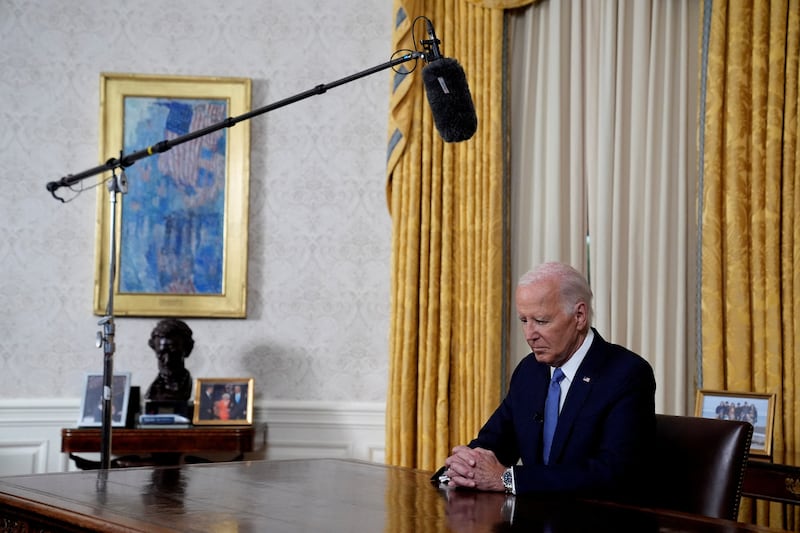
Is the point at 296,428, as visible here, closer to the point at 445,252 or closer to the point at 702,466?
the point at 445,252

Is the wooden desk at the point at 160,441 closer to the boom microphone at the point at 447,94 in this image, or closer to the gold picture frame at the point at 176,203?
the gold picture frame at the point at 176,203

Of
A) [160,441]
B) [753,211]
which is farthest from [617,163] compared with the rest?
[160,441]

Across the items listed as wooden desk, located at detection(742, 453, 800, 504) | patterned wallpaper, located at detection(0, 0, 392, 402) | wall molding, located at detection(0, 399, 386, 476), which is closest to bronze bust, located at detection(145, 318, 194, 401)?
patterned wallpaper, located at detection(0, 0, 392, 402)

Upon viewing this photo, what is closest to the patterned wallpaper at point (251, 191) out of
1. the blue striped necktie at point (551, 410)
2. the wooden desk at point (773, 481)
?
the wooden desk at point (773, 481)

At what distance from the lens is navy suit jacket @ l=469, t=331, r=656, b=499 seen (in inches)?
106

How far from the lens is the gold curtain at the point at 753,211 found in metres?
4.25

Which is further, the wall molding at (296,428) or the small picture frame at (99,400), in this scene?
the wall molding at (296,428)

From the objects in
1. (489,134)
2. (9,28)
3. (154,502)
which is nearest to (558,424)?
(154,502)

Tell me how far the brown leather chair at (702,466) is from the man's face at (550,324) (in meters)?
0.43

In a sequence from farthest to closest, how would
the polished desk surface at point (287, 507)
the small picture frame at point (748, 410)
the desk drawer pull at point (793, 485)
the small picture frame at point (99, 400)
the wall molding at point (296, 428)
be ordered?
the wall molding at point (296, 428) < the small picture frame at point (99, 400) < the small picture frame at point (748, 410) < the desk drawer pull at point (793, 485) < the polished desk surface at point (287, 507)

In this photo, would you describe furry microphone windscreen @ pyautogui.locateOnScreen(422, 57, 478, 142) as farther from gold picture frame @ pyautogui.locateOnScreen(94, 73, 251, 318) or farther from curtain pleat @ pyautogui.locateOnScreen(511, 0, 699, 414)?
gold picture frame @ pyautogui.locateOnScreen(94, 73, 251, 318)

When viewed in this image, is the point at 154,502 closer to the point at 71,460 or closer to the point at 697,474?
the point at 697,474

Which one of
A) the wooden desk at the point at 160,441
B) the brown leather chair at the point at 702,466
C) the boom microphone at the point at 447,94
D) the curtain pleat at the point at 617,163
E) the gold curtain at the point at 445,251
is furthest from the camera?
the gold curtain at the point at 445,251

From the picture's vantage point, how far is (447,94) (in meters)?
3.33
